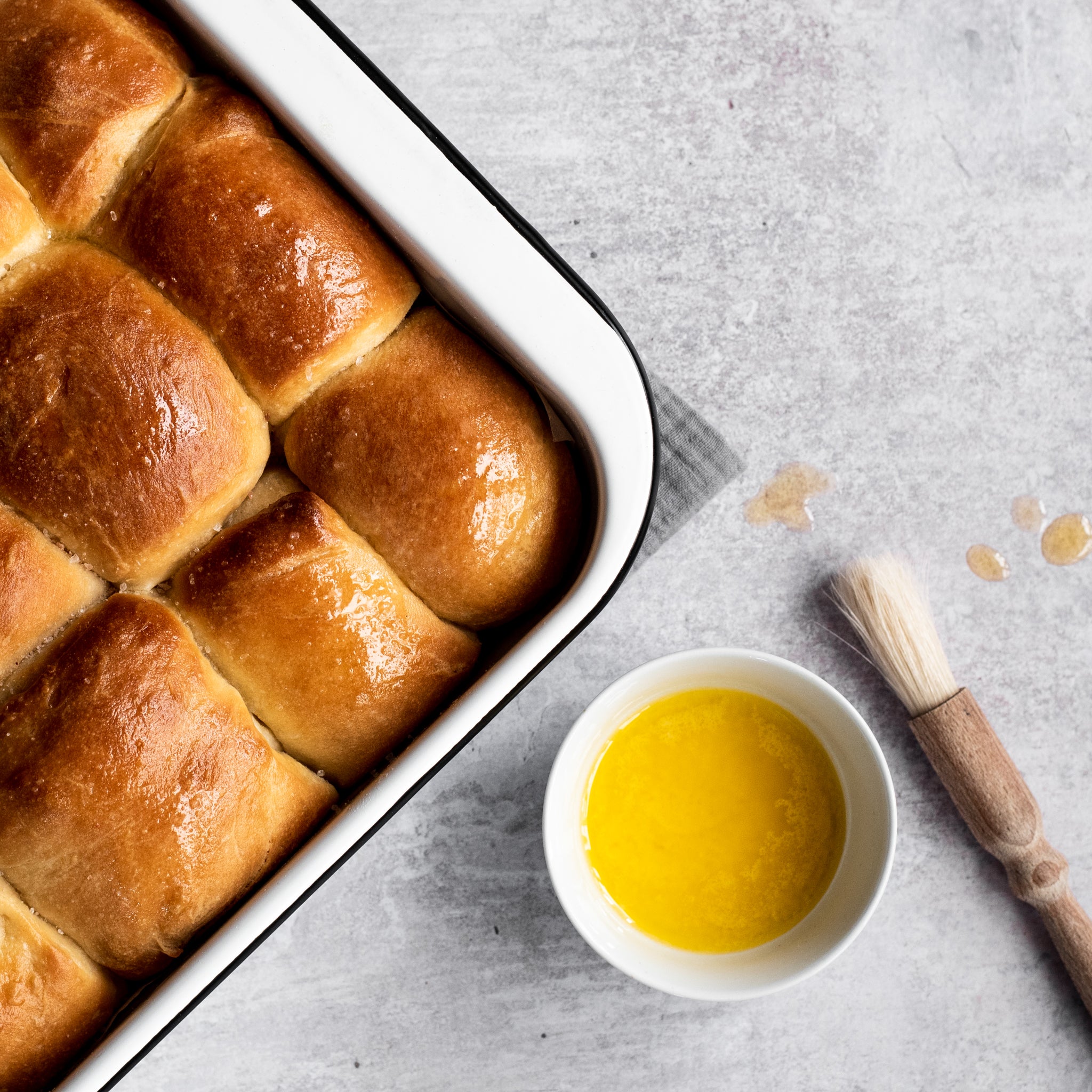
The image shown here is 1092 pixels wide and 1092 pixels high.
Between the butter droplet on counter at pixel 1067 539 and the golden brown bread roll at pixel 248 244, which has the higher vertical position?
the golden brown bread roll at pixel 248 244

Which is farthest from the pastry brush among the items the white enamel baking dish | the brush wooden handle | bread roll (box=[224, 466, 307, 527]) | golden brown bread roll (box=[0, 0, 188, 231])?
golden brown bread roll (box=[0, 0, 188, 231])

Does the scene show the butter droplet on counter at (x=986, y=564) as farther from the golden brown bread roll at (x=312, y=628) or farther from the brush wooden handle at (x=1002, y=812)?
the golden brown bread roll at (x=312, y=628)

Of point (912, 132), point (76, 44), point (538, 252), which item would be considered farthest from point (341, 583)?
point (912, 132)

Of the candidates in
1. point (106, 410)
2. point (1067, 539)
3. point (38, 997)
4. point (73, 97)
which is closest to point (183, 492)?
→ point (106, 410)

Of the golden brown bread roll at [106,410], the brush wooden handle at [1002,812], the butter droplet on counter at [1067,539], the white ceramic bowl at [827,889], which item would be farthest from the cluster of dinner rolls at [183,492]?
the butter droplet on counter at [1067,539]

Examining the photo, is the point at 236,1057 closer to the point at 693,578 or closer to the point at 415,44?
the point at 693,578

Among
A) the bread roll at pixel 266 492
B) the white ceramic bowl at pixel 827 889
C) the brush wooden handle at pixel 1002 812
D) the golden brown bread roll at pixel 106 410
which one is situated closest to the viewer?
the golden brown bread roll at pixel 106 410

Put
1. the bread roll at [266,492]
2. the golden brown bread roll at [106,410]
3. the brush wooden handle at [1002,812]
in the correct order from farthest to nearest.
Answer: the brush wooden handle at [1002,812], the bread roll at [266,492], the golden brown bread roll at [106,410]
